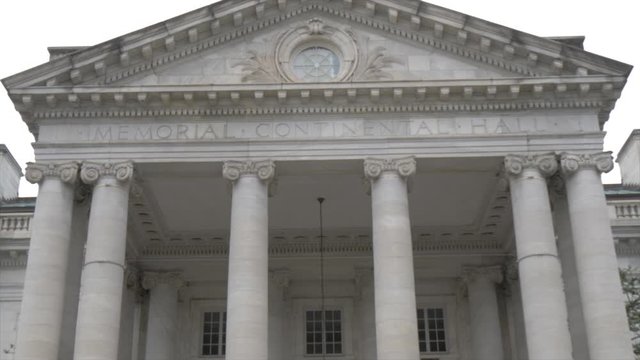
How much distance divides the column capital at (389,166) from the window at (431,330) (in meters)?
10.1

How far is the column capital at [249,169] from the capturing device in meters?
25.5

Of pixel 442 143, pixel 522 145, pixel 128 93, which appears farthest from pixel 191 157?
pixel 522 145

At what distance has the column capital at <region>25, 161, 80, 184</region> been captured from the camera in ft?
83.5

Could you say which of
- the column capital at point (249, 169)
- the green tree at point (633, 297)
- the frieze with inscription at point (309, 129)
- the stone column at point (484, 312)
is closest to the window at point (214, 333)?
the stone column at point (484, 312)

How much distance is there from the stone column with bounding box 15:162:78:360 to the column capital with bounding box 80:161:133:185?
0.35 meters

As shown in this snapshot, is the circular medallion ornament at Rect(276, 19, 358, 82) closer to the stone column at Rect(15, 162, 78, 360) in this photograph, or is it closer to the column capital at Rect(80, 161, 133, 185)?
the column capital at Rect(80, 161, 133, 185)

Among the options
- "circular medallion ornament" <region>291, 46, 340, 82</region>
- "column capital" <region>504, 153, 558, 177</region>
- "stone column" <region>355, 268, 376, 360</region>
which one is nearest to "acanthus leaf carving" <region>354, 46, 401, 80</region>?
"circular medallion ornament" <region>291, 46, 340, 82</region>

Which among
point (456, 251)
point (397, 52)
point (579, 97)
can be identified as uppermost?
point (397, 52)

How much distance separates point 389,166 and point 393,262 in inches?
119

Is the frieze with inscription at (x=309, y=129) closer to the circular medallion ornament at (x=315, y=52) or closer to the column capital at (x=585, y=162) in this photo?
the column capital at (x=585, y=162)

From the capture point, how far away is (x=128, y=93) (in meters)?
25.8

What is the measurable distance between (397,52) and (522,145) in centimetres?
483

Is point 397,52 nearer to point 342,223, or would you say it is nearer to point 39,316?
point 342,223

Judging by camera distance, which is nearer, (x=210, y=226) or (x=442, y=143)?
(x=442, y=143)
